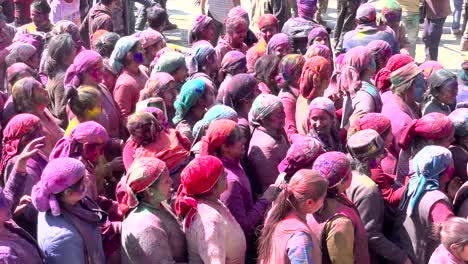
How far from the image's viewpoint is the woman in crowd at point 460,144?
18.1 feet

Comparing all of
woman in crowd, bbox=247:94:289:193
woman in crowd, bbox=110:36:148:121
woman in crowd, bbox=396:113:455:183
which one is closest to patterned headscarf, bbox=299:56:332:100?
woman in crowd, bbox=247:94:289:193

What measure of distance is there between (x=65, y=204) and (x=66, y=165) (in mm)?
231

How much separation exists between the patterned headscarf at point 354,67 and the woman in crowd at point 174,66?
1.50 m

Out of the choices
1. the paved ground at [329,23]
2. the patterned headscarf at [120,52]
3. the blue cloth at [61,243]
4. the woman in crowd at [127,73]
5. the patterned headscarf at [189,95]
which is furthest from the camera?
the paved ground at [329,23]

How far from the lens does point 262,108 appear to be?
569 cm

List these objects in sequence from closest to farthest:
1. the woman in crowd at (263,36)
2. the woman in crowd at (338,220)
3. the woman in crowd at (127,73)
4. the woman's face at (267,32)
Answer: the woman in crowd at (338,220), the woman in crowd at (127,73), the woman in crowd at (263,36), the woman's face at (267,32)

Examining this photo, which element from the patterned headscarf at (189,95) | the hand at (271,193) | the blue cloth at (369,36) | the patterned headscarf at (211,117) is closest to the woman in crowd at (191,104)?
the patterned headscarf at (189,95)

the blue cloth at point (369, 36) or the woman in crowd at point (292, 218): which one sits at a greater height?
the woman in crowd at point (292, 218)

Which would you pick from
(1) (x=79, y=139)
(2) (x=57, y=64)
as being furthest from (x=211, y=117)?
(2) (x=57, y=64)

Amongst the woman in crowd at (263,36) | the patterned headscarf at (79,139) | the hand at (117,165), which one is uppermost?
the patterned headscarf at (79,139)

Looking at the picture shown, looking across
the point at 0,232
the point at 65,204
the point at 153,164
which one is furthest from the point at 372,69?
the point at 0,232

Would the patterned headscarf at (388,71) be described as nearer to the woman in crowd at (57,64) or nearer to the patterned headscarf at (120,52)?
the patterned headscarf at (120,52)

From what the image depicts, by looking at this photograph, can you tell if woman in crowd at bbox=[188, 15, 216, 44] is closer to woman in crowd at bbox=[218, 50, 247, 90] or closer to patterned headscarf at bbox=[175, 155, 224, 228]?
woman in crowd at bbox=[218, 50, 247, 90]

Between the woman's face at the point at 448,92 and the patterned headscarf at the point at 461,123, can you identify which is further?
the woman's face at the point at 448,92
